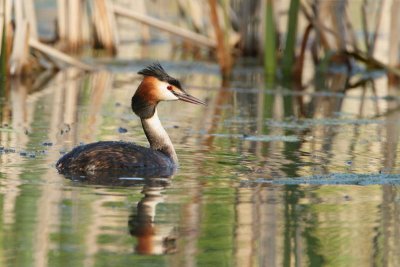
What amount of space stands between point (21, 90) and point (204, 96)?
2409mm

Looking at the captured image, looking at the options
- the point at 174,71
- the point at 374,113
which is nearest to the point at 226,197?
the point at 374,113

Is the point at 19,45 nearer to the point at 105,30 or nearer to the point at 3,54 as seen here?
the point at 3,54

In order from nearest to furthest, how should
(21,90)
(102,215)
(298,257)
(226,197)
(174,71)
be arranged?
(298,257) → (102,215) → (226,197) → (21,90) → (174,71)

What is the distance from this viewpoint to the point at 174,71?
734 inches

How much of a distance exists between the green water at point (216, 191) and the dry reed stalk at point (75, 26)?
171 inches

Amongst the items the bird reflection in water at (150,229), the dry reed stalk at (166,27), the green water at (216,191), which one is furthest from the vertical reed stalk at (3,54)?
the bird reflection in water at (150,229)

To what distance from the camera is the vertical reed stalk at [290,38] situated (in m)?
15.5

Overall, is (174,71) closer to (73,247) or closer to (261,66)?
(261,66)

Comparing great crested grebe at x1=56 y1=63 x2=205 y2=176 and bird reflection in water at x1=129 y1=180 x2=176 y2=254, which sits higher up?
great crested grebe at x1=56 y1=63 x2=205 y2=176

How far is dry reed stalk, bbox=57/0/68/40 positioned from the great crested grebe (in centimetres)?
921

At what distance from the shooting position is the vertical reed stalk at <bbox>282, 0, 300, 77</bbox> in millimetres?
15516

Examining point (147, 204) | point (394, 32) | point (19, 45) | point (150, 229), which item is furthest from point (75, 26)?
point (150, 229)

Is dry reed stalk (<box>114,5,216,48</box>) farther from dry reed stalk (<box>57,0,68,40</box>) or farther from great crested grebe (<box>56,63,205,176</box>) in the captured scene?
great crested grebe (<box>56,63,205,176</box>)

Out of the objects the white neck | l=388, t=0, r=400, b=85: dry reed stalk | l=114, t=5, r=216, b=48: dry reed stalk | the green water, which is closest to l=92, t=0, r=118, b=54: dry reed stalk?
l=114, t=5, r=216, b=48: dry reed stalk
